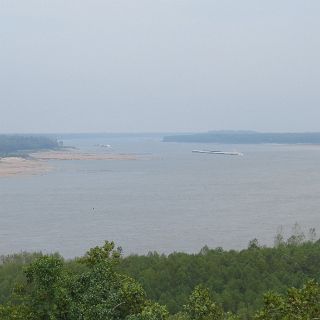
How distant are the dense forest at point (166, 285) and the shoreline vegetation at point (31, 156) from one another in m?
47.6

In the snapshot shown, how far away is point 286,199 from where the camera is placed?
4031cm

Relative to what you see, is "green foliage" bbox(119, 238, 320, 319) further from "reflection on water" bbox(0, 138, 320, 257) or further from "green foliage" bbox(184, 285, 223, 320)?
"green foliage" bbox(184, 285, 223, 320)

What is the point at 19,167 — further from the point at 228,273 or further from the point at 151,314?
the point at 151,314

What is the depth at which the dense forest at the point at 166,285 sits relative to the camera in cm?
546

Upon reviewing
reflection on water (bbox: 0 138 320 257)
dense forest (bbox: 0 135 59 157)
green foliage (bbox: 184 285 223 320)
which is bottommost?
reflection on water (bbox: 0 138 320 257)

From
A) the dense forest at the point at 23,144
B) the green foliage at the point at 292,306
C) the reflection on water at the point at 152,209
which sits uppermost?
the green foliage at the point at 292,306

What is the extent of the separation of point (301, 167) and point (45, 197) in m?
37.8

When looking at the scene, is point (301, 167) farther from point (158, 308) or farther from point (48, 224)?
point (158, 308)

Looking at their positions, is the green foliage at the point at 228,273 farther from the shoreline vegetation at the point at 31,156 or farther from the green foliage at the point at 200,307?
the shoreline vegetation at the point at 31,156

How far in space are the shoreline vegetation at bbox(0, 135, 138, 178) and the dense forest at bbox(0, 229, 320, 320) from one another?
47571 millimetres

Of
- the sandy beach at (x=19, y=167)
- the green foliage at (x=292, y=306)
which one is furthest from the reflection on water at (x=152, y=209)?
the green foliage at (x=292, y=306)

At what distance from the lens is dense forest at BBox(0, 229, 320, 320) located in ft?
17.9

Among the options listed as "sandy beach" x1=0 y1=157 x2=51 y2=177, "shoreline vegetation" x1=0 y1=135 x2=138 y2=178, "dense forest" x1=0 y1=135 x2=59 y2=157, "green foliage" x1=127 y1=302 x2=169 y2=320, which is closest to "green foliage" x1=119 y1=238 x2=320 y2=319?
"green foliage" x1=127 y1=302 x2=169 y2=320

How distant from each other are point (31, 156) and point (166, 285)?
7945 centimetres
